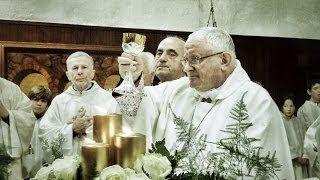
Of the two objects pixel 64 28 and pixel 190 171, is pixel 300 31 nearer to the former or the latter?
pixel 64 28

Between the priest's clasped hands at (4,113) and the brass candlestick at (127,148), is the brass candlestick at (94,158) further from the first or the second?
the priest's clasped hands at (4,113)

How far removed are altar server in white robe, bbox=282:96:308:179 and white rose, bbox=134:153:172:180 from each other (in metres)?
6.63

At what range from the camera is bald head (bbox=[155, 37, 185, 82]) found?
13.4 ft

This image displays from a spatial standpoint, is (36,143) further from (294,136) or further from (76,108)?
(294,136)

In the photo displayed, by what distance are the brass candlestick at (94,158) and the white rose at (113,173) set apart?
0.08 meters

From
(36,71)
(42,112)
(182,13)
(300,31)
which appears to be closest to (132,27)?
(182,13)

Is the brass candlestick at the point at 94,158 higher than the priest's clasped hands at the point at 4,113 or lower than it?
lower

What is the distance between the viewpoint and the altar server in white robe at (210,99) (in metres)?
2.83

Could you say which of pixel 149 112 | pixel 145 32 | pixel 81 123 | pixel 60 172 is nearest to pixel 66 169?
pixel 60 172

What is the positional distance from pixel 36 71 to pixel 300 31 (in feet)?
16.4

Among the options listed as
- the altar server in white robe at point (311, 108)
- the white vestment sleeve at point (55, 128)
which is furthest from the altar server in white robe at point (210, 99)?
the altar server in white robe at point (311, 108)

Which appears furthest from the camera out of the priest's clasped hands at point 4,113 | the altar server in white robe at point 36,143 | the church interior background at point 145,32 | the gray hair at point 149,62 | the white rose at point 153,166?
the church interior background at point 145,32

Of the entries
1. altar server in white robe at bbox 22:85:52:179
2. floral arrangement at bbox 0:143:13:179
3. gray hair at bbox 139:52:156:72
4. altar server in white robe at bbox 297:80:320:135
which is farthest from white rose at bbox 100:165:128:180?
altar server in white robe at bbox 297:80:320:135

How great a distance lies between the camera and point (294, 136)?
822 centimetres
